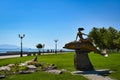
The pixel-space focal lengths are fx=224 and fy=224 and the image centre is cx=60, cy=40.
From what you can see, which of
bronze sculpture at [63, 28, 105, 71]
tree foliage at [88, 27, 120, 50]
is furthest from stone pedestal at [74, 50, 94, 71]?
tree foliage at [88, 27, 120, 50]

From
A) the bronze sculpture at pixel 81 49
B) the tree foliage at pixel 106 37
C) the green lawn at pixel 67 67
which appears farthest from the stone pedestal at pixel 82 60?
the tree foliage at pixel 106 37

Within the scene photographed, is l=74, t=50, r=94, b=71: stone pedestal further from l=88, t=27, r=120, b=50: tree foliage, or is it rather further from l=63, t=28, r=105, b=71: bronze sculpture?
l=88, t=27, r=120, b=50: tree foliage

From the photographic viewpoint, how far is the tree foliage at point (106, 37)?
80.4m

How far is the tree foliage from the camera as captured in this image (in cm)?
8038

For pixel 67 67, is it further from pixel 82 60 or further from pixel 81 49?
pixel 81 49

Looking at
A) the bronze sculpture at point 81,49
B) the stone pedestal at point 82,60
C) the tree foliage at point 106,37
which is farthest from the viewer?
the tree foliage at point 106,37

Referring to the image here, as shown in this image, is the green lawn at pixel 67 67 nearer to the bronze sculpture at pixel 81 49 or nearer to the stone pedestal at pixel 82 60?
the stone pedestal at pixel 82 60

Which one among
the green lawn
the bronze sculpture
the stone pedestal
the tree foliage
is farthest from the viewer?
the tree foliage

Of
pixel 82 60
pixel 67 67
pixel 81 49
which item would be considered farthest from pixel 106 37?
pixel 81 49

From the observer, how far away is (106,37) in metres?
80.5

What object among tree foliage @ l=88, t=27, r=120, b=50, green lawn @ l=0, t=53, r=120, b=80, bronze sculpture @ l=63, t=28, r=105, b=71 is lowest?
green lawn @ l=0, t=53, r=120, b=80

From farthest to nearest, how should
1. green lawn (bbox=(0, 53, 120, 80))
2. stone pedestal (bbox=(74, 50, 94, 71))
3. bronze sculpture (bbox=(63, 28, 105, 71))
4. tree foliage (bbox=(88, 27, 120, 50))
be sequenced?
tree foliage (bbox=(88, 27, 120, 50)) < stone pedestal (bbox=(74, 50, 94, 71)) < bronze sculpture (bbox=(63, 28, 105, 71)) < green lawn (bbox=(0, 53, 120, 80))

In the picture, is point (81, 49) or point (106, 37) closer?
point (81, 49)

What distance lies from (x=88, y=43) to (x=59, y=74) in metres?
4.27
